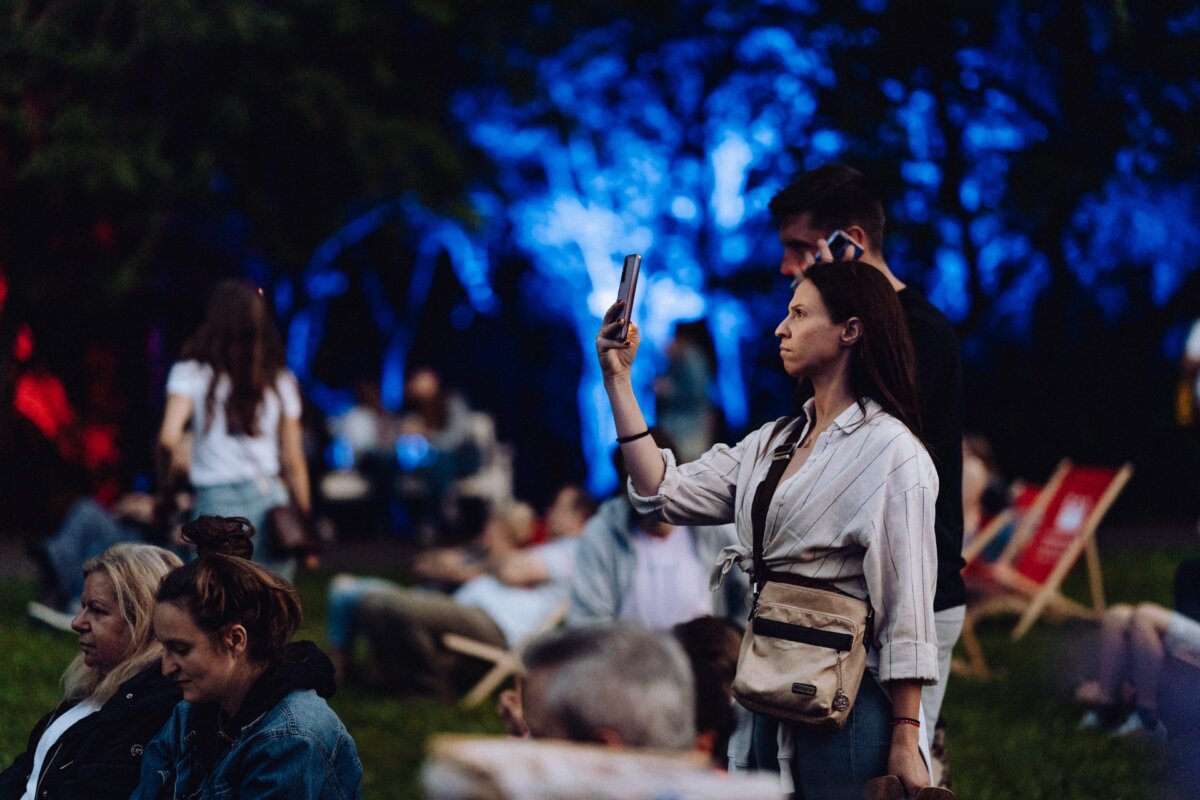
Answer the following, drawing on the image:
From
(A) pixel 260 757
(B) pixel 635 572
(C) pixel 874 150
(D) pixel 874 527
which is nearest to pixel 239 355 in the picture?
(B) pixel 635 572

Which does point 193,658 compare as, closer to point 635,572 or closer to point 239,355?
point 635,572

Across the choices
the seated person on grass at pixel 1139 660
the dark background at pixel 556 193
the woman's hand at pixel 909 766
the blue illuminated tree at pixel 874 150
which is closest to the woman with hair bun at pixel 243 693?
the woman's hand at pixel 909 766

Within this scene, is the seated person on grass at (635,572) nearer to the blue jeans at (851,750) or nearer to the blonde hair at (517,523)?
the blue jeans at (851,750)

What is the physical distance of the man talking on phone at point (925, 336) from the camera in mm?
3559

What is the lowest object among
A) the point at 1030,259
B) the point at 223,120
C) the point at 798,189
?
the point at 798,189

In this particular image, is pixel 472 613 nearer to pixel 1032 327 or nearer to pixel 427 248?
pixel 1032 327

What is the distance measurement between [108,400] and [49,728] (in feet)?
49.0

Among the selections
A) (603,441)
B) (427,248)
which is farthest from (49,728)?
(427,248)

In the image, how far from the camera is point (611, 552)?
5.69 m

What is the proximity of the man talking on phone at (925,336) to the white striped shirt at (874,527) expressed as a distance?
314mm

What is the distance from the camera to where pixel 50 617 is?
899 centimetres

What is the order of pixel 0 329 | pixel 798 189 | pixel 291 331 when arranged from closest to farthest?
pixel 798 189 < pixel 0 329 < pixel 291 331

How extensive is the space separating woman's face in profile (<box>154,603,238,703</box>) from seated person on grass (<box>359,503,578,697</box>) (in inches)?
176

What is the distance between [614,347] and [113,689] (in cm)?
163
